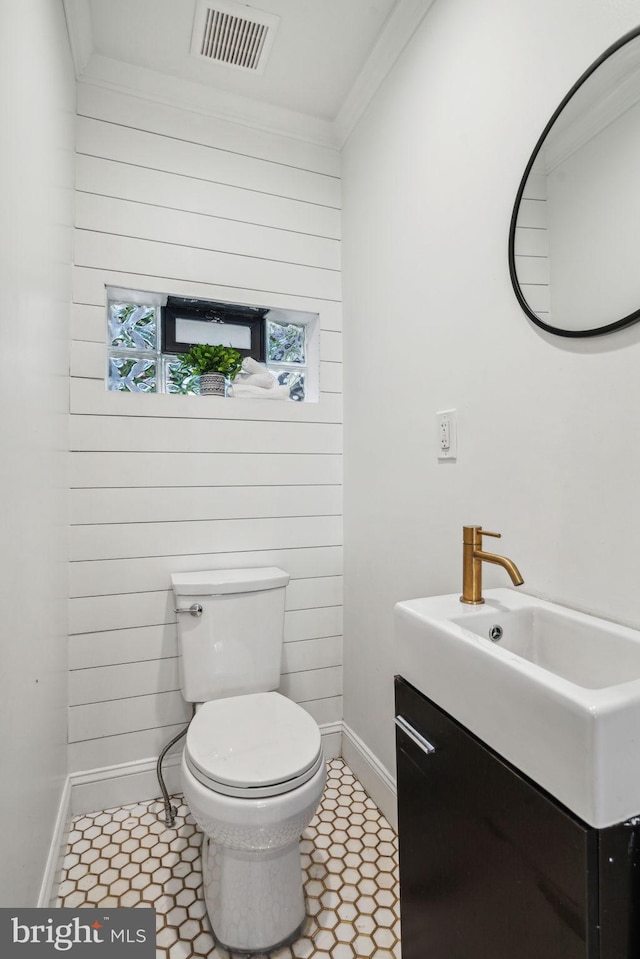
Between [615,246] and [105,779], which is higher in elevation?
[615,246]

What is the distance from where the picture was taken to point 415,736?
3.02 feet

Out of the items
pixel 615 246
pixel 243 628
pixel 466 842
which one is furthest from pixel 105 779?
pixel 615 246

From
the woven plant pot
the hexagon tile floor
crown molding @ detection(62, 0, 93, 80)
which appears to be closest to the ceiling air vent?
crown molding @ detection(62, 0, 93, 80)

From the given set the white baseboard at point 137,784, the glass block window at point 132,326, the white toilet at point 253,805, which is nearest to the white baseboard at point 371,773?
the white baseboard at point 137,784

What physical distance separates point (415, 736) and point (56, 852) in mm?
1157

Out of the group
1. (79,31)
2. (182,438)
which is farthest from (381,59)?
(182,438)

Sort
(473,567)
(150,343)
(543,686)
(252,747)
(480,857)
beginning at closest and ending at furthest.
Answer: (543,686), (480,857), (473,567), (252,747), (150,343)

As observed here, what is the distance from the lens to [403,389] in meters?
1.59

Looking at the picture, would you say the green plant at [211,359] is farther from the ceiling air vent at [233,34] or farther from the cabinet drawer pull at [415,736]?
the cabinet drawer pull at [415,736]

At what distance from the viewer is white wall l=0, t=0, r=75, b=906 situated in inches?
36.3

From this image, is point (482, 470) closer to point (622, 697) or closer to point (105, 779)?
point (622, 697)

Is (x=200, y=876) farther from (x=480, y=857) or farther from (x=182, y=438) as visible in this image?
(x=182, y=438)

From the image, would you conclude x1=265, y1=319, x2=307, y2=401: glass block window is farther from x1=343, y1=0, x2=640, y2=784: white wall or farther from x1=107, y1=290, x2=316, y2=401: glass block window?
x1=343, y1=0, x2=640, y2=784: white wall

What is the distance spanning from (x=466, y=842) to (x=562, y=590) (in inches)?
19.0
